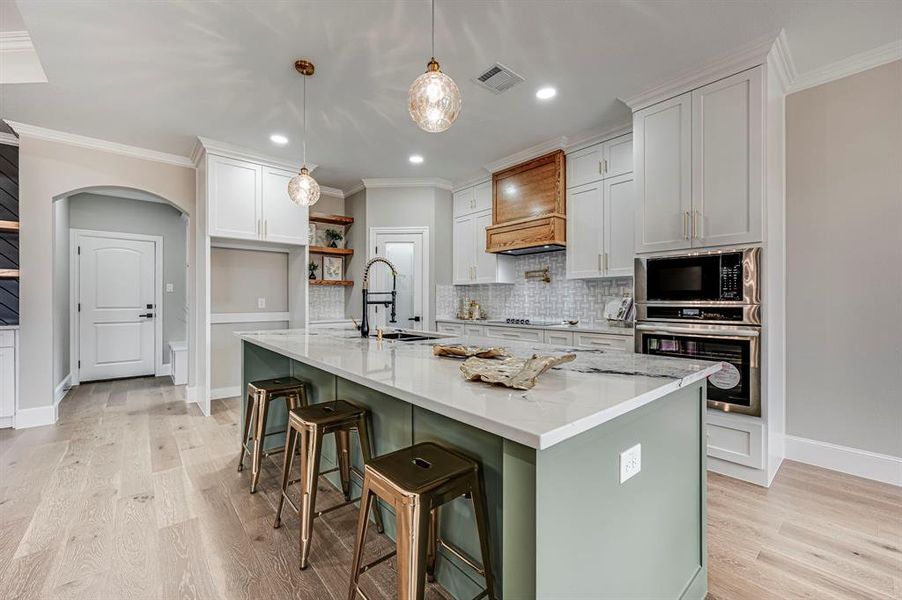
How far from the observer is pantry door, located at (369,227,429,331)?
533 cm

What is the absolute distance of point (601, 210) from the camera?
12.4 feet

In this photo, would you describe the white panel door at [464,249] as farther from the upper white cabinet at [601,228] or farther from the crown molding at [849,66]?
the crown molding at [849,66]

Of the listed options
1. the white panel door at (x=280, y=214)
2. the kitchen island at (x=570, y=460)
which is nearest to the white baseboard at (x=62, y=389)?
the white panel door at (x=280, y=214)

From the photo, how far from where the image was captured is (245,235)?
4.28 m

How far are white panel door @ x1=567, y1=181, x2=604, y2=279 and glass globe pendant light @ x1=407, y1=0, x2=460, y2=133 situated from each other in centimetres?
235

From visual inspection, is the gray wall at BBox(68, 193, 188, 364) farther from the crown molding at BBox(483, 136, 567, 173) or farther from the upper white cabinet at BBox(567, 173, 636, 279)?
the upper white cabinet at BBox(567, 173, 636, 279)

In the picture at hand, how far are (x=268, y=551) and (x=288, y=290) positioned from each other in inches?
149

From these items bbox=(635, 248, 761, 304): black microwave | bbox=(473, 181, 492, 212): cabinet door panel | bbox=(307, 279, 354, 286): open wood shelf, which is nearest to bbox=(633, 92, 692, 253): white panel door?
bbox=(635, 248, 761, 304): black microwave

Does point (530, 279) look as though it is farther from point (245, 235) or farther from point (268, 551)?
point (268, 551)

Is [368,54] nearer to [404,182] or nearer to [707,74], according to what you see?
[707,74]

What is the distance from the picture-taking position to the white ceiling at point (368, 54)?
2193mm

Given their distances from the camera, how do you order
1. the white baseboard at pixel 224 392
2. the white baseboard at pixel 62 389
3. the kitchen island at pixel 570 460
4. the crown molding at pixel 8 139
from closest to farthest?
1. the kitchen island at pixel 570 460
2. the crown molding at pixel 8 139
3. the white baseboard at pixel 62 389
4. the white baseboard at pixel 224 392

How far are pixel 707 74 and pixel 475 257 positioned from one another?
300 centimetres

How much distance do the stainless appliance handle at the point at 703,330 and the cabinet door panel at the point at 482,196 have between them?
8.55 ft
